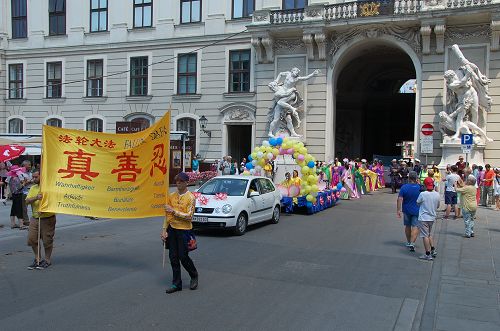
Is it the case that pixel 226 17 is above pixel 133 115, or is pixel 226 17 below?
above

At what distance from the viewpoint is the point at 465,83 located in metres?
24.0

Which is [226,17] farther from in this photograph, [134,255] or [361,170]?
[134,255]

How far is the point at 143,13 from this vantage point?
3416 cm

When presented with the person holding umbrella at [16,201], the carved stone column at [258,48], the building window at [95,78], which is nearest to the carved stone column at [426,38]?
the carved stone column at [258,48]

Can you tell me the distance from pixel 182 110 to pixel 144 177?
24689 millimetres

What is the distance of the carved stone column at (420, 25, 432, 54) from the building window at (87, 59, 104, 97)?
21.2m

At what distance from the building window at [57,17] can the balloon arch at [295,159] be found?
24299 mm

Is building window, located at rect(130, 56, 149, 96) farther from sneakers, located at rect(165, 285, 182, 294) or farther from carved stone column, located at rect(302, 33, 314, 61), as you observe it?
sneakers, located at rect(165, 285, 182, 294)

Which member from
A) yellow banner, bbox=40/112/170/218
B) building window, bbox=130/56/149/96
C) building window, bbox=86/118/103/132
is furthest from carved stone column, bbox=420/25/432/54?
building window, bbox=86/118/103/132

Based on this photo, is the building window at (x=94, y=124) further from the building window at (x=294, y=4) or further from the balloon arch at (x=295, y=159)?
the balloon arch at (x=295, y=159)

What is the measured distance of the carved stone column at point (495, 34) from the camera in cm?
2475

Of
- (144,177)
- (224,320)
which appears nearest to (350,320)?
(224,320)

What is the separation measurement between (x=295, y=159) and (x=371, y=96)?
2395 centimetres

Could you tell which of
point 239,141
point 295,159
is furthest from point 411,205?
point 239,141
